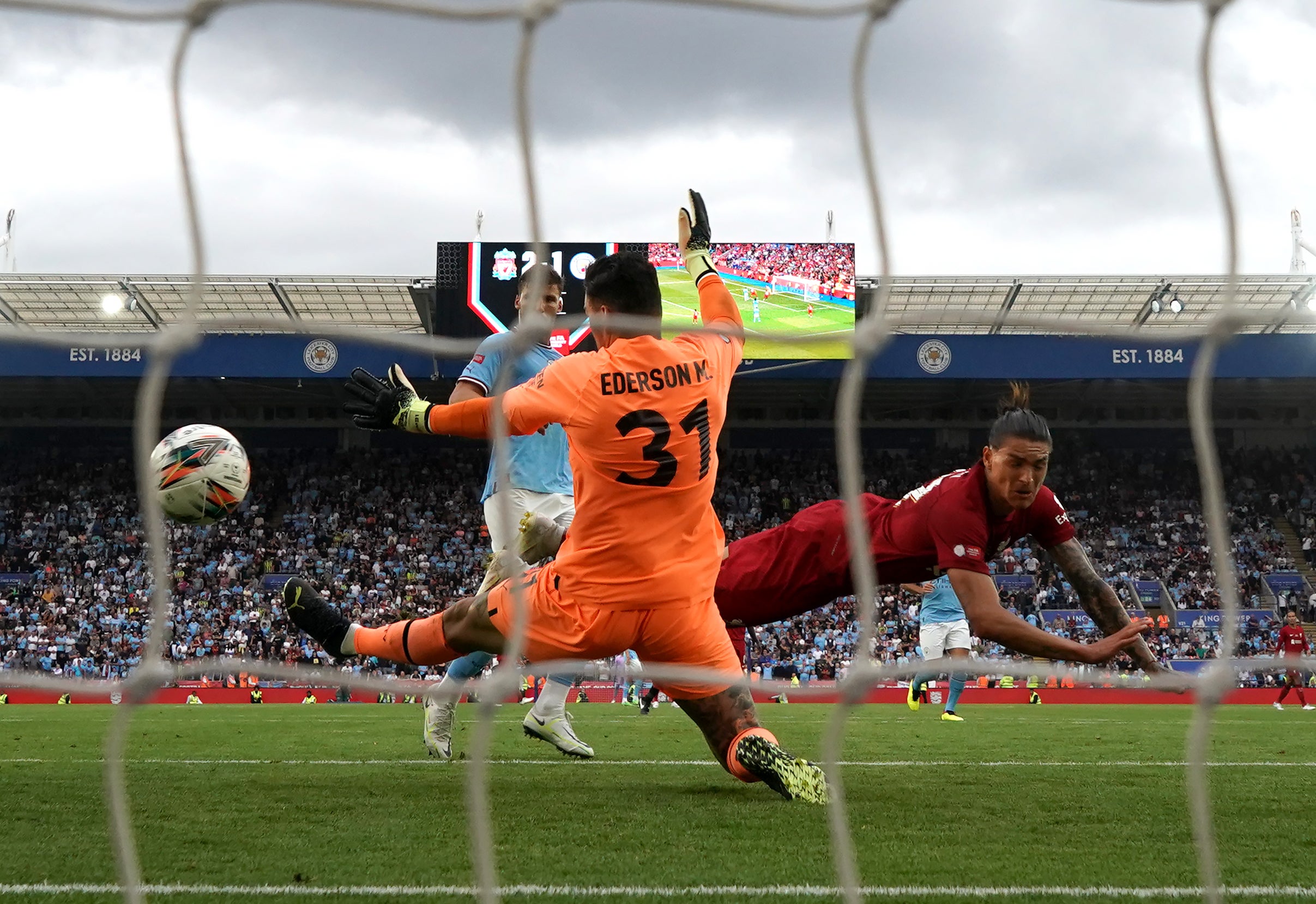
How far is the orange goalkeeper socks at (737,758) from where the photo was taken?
3.97m

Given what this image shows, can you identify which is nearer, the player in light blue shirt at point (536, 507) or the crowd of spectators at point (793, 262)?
the player in light blue shirt at point (536, 507)

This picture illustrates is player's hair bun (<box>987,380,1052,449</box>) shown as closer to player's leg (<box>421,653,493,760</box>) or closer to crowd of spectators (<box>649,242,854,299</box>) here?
player's leg (<box>421,653,493,760</box>)

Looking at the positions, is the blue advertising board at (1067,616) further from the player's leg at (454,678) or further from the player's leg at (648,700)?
Result: the player's leg at (454,678)

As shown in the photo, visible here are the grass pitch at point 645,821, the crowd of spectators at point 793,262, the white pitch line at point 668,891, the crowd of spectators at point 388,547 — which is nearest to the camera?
the white pitch line at point 668,891

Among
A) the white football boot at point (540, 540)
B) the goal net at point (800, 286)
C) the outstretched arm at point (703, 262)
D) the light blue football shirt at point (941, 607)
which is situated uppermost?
the goal net at point (800, 286)

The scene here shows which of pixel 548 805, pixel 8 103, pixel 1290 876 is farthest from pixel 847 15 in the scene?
pixel 548 805

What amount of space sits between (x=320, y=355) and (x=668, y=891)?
791 inches

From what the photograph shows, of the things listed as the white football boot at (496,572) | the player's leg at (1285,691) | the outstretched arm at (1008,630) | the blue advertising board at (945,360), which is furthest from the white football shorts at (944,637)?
the blue advertising board at (945,360)

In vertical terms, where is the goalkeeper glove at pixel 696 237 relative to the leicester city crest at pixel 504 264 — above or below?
below

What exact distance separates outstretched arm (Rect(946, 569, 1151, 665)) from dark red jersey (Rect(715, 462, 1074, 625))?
293 millimetres

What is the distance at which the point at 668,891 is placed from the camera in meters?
2.75

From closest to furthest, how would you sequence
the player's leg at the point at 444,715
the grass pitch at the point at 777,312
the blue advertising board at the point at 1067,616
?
the player's leg at the point at 444,715
the grass pitch at the point at 777,312
the blue advertising board at the point at 1067,616

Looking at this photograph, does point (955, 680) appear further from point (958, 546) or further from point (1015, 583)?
point (1015, 583)

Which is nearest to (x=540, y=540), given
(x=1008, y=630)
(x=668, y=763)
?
(x=668, y=763)
